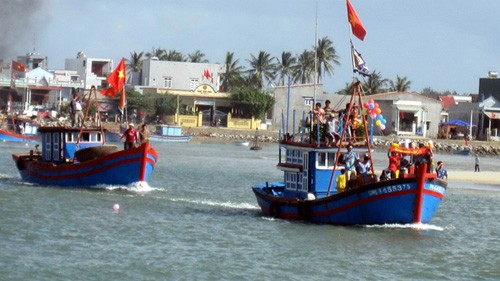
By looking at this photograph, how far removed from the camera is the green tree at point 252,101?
135 meters

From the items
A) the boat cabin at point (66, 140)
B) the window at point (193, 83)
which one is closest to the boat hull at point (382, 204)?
the boat cabin at point (66, 140)

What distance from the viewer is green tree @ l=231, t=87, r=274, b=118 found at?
134875 millimetres

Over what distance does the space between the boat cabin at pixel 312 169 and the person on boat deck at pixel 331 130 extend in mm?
405

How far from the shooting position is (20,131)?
112 meters

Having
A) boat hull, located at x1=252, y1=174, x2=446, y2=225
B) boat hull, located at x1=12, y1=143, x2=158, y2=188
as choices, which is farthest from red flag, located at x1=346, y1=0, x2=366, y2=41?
boat hull, located at x1=12, y1=143, x2=158, y2=188

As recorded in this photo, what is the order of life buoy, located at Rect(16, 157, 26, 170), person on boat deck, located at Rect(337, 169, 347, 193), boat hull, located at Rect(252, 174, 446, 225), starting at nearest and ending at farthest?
1. boat hull, located at Rect(252, 174, 446, 225)
2. person on boat deck, located at Rect(337, 169, 347, 193)
3. life buoy, located at Rect(16, 157, 26, 170)

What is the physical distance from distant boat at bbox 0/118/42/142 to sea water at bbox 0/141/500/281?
61.7 metres

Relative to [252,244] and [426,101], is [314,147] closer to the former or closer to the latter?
[252,244]

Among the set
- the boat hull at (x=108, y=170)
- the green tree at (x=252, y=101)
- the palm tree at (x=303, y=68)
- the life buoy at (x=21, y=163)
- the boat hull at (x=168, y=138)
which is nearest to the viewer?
the boat hull at (x=108, y=170)

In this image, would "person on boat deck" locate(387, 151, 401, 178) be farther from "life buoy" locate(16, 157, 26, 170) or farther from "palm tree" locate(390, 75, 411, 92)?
"palm tree" locate(390, 75, 411, 92)

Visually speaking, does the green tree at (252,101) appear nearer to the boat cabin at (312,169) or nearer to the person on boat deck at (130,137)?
the person on boat deck at (130,137)

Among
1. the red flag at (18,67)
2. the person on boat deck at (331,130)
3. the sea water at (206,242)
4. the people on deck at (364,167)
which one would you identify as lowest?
the sea water at (206,242)

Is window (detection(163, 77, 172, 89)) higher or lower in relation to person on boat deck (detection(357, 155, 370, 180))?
higher

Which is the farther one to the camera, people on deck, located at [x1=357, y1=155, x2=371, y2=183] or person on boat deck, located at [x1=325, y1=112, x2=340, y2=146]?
person on boat deck, located at [x1=325, y1=112, x2=340, y2=146]
